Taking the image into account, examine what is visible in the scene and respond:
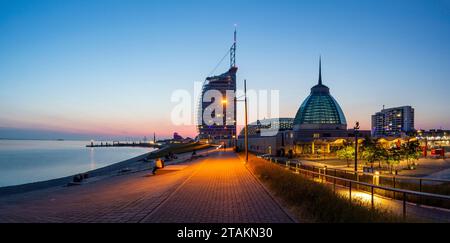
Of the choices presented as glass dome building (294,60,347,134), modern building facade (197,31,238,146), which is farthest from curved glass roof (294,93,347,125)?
modern building facade (197,31,238,146)

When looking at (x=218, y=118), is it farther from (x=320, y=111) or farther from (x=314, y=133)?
(x=314, y=133)

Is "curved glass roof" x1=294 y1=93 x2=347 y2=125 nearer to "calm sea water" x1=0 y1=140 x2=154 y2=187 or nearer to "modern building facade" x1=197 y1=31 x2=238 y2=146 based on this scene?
"calm sea water" x1=0 y1=140 x2=154 y2=187

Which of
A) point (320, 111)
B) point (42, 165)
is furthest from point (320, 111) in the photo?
point (42, 165)

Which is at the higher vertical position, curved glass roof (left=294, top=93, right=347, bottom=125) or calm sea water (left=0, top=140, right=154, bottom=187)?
curved glass roof (left=294, top=93, right=347, bottom=125)

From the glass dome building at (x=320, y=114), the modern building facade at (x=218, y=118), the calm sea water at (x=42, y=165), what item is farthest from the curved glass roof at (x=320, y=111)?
the modern building facade at (x=218, y=118)

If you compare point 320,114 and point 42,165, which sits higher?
point 320,114

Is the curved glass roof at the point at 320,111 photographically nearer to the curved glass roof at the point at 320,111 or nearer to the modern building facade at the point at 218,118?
the curved glass roof at the point at 320,111

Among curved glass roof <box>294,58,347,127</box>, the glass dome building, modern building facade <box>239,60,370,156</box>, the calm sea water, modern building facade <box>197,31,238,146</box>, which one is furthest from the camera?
modern building facade <box>197,31,238,146</box>
